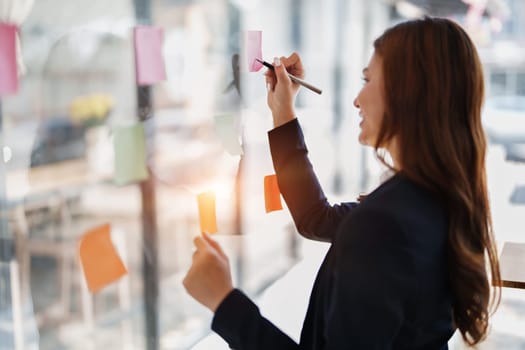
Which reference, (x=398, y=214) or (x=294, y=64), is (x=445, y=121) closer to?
(x=398, y=214)

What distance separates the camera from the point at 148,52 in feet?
3.22

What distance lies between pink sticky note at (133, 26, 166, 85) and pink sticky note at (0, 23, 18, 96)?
0.69ft

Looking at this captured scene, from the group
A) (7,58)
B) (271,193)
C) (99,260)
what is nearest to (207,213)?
(271,193)

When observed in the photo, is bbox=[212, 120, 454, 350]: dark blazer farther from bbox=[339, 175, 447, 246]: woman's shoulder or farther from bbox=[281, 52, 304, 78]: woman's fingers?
bbox=[281, 52, 304, 78]: woman's fingers

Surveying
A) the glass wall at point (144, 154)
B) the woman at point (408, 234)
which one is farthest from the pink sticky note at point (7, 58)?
the woman at point (408, 234)

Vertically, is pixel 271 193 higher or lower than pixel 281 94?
lower

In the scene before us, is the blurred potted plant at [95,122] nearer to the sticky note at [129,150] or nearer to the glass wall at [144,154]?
the glass wall at [144,154]

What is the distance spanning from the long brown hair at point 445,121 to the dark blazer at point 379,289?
0.07 ft

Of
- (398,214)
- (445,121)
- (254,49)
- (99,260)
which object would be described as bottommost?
(99,260)

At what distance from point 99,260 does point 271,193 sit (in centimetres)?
44

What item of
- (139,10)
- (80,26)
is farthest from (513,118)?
(80,26)

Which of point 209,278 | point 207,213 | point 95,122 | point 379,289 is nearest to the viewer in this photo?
point 379,289

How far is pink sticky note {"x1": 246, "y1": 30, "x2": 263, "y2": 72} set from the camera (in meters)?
1.15

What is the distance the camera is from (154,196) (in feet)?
5.24
